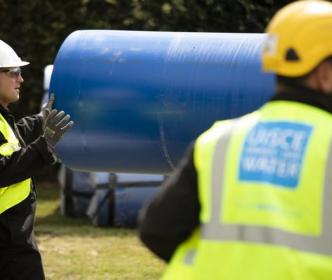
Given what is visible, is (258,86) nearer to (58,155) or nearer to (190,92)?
(190,92)

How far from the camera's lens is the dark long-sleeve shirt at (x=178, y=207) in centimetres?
225

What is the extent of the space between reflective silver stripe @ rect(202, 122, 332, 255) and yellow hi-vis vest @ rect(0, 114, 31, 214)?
2304 millimetres

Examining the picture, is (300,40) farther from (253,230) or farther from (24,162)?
(24,162)

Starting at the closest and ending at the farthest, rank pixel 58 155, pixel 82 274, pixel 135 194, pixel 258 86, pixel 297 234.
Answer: pixel 297 234, pixel 258 86, pixel 58 155, pixel 82 274, pixel 135 194

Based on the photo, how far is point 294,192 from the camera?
2162mm

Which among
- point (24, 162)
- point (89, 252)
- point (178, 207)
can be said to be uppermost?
point (178, 207)

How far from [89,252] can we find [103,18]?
5262 mm

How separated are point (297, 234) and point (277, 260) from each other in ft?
0.25

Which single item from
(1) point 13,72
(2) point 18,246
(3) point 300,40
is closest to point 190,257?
(3) point 300,40

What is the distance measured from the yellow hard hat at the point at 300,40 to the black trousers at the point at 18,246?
2.45 meters

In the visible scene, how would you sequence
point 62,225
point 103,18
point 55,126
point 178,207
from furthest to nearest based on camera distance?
point 103,18, point 62,225, point 55,126, point 178,207

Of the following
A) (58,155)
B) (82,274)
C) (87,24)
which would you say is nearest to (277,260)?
(58,155)

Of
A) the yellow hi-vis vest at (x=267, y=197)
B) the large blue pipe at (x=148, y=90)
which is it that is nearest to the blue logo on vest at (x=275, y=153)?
the yellow hi-vis vest at (x=267, y=197)

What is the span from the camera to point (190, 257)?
236cm
